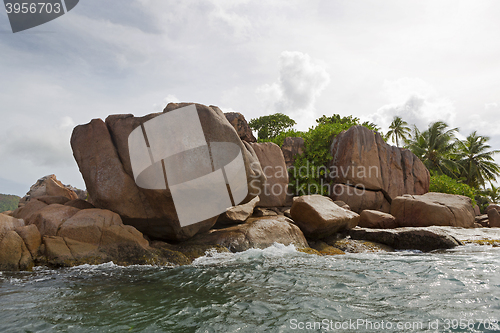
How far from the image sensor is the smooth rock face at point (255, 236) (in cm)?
773

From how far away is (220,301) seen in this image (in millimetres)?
3992

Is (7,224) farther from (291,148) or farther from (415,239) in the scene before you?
(291,148)

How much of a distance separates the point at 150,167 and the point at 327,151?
12.3 meters

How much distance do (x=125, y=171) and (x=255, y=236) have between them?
12.3 ft

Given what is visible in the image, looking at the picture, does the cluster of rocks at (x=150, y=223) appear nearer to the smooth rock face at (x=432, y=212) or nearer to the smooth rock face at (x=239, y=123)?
the smooth rock face at (x=432, y=212)

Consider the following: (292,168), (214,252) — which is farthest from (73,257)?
(292,168)

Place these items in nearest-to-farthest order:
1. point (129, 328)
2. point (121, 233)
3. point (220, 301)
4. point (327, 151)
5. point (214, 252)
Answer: point (129, 328) → point (220, 301) → point (121, 233) → point (214, 252) → point (327, 151)

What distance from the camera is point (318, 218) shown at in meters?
8.92

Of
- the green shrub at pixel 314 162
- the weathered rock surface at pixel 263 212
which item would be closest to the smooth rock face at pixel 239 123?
the green shrub at pixel 314 162

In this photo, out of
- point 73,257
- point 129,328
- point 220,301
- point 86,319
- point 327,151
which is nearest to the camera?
point 129,328

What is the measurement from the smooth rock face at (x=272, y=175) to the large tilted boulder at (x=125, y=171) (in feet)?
15.2

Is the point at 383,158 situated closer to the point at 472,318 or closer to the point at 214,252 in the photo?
the point at 214,252

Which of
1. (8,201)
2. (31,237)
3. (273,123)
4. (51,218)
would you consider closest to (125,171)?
(51,218)

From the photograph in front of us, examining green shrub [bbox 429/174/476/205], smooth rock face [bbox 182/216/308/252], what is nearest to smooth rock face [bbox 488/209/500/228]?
green shrub [bbox 429/174/476/205]
